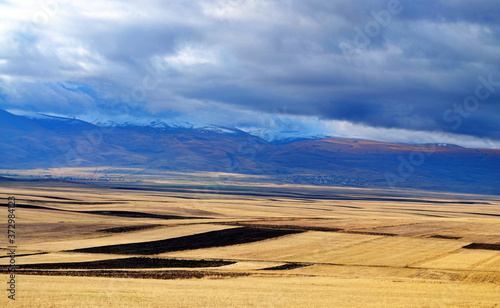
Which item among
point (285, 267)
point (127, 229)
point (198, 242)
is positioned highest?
point (127, 229)

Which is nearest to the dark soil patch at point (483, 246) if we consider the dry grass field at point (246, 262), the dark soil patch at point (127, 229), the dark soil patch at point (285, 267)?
the dry grass field at point (246, 262)

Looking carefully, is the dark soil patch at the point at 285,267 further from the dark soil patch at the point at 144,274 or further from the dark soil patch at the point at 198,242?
the dark soil patch at the point at 198,242

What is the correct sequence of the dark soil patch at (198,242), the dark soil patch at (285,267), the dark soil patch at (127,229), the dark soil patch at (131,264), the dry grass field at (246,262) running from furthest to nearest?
the dark soil patch at (127,229)
the dark soil patch at (198,242)
the dark soil patch at (285,267)
the dark soil patch at (131,264)
the dry grass field at (246,262)

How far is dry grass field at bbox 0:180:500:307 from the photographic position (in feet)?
102

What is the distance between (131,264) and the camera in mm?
45938

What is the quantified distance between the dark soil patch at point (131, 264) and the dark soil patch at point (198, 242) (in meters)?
Result: 5.42

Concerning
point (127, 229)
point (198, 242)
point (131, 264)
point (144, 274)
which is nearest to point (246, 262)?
point (131, 264)

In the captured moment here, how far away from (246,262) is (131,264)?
10364 mm

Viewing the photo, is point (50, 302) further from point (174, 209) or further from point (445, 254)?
point (174, 209)

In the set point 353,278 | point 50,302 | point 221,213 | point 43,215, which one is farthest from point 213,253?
point 221,213

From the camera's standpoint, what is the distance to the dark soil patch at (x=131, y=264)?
42.8m

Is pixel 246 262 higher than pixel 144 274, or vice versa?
pixel 144 274

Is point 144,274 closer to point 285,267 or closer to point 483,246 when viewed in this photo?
point 285,267

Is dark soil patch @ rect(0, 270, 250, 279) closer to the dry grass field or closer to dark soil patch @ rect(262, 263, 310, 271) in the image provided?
the dry grass field
